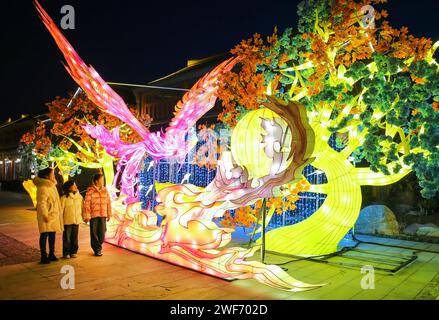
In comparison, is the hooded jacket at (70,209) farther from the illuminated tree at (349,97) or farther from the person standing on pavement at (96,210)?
the illuminated tree at (349,97)

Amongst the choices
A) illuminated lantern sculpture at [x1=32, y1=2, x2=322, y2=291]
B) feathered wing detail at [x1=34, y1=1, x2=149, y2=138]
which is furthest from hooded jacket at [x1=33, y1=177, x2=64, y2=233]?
feathered wing detail at [x1=34, y1=1, x2=149, y2=138]

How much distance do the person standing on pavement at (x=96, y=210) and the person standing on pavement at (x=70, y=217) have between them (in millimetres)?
135

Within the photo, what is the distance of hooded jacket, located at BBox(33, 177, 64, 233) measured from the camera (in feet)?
19.2

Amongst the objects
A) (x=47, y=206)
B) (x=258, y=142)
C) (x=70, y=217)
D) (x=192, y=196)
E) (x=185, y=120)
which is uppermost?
(x=185, y=120)

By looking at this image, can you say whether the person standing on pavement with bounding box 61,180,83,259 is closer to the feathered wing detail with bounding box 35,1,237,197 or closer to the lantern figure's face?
the feathered wing detail with bounding box 35,1,237,197

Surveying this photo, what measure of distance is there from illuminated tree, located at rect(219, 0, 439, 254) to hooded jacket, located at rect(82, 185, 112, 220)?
2903mm

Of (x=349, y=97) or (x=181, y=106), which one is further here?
(x=181, y=106)

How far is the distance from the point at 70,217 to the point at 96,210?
0.45 metres

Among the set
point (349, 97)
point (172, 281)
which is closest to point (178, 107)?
point (349, 97)

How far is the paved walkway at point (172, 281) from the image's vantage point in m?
4.59

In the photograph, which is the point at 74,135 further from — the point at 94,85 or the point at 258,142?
the point at 258,142

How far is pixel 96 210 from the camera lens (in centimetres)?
657

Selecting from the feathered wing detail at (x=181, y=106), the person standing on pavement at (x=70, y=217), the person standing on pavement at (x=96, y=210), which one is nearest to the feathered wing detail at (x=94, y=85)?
the feathered wing detail at (x=181, y=106)

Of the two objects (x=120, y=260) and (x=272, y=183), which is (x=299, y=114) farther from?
(x=120, y=260)
